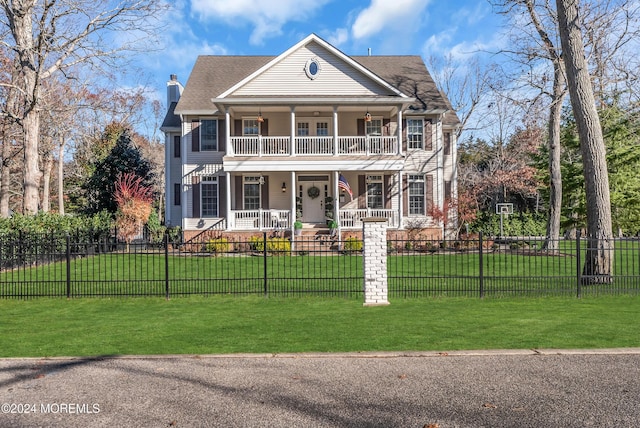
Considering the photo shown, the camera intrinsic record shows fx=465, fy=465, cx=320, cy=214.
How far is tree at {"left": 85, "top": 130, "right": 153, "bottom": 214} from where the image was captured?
29.0 metres

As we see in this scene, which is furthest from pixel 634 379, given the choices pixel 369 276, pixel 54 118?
pixel 54 118

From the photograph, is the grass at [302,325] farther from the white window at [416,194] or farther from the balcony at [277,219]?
the white window at [416,194]

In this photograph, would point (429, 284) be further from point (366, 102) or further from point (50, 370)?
point (366, 102)

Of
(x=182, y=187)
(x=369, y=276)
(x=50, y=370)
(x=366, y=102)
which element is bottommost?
(x=50, y=370)

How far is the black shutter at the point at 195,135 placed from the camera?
80.8 feet

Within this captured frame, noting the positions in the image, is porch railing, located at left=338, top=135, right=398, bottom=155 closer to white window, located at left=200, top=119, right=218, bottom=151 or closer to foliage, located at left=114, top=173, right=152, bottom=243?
white window, located at left=200, top=119, right=218, bottom=151

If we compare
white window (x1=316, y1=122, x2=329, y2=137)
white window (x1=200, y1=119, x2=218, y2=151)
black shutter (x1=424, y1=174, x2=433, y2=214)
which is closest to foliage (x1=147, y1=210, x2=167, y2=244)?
white window (x1=200, y1=119, x2=218, y2=151)

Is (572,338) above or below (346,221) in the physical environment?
below

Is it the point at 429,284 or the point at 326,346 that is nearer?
the point at 326,346

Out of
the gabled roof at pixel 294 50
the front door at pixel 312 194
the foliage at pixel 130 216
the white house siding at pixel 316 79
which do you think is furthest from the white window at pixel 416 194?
the foliage at pixel 130 216

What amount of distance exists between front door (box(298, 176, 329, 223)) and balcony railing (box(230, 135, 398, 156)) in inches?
79.7

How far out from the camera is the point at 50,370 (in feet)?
19.1

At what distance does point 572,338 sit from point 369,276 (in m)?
4.01

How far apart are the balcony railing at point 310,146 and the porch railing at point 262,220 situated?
2860 mm
